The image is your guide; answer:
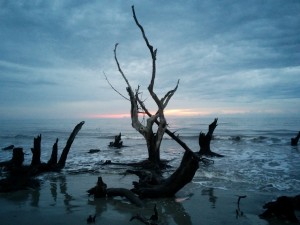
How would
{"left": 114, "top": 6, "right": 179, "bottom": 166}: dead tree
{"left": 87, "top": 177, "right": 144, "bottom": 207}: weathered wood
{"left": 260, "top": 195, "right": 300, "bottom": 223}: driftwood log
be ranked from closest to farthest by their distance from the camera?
1. {"left": 260, "top": 195, "right": 300, "bottom": 223}: driftwood log
2. {"left": 87, "top": 177, "right": 144, "bottom": 207}: weathered wood
3. {"left": 114, "top": 6, "right": 179, "bottom": 166}: dead tree

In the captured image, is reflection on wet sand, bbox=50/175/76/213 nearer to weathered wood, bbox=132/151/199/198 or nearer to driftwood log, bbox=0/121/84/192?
driftwood log, bbox=0/121/84/192

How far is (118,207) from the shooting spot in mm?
6969

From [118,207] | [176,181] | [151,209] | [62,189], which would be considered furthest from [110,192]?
[62,189]

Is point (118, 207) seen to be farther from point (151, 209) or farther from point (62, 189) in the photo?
point (62, 189)

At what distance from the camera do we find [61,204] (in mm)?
7305

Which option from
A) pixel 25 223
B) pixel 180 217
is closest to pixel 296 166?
pixel 180 217

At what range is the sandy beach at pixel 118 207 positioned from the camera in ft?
20.0

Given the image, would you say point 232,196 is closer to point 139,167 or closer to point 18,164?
point 139,167

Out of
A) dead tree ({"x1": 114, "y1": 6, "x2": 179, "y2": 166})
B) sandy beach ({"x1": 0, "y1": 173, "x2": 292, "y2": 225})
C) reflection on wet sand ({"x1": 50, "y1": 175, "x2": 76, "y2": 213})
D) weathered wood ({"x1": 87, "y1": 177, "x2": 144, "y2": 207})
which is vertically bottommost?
reflection on wet sand ({"x1": 50, "y1": 175, "x2": 76, "y2": 213})

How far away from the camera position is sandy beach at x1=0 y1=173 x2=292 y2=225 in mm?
6094

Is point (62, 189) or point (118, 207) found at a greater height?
point (118, 207)

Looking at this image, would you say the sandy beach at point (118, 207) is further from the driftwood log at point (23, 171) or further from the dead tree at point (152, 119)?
the dead tree at point (152, 119)

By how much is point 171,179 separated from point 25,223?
368cm

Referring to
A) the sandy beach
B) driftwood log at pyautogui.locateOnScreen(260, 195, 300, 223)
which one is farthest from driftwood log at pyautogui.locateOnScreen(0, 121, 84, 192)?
driftwood log at pyautogui.locateOnScreen(260, 195, 300, 223)
